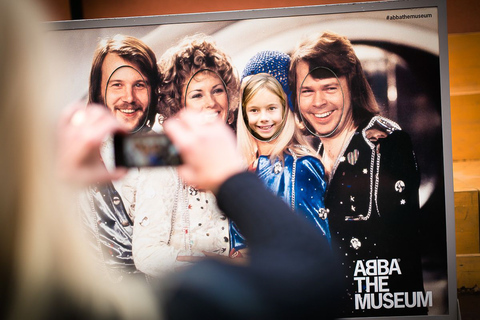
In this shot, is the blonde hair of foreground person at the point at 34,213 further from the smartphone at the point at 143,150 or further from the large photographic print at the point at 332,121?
the large photographic print at the point at 332,121

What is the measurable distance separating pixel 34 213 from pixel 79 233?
6 centimetres

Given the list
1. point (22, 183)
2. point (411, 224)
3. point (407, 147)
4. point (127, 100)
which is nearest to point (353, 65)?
point (407, 147)

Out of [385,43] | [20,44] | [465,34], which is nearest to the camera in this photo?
[20,44]

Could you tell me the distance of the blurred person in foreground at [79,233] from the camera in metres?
0.42

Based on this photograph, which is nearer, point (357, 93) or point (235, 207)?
point (235, 207)

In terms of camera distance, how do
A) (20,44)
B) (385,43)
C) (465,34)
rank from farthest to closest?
(465,34), (385,43), (20,44)

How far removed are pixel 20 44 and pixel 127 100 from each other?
1.20 metres

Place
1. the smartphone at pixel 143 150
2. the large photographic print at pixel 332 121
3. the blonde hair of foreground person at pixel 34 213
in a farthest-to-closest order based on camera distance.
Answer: the large photographic print at pixel 332 121 < the smartphone at pixel 143 150 < the blonde hair of foreground person at pixel 34 213

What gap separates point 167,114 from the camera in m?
1.60

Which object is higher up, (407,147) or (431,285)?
(407,147)

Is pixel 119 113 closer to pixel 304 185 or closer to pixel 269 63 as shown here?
pixel 269 63

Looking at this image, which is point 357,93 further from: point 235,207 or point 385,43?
point 235,207

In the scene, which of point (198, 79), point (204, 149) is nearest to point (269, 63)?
point (198, 79)

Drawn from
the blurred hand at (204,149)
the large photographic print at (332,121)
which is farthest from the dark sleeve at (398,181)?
the blurred hand at (204,149)
